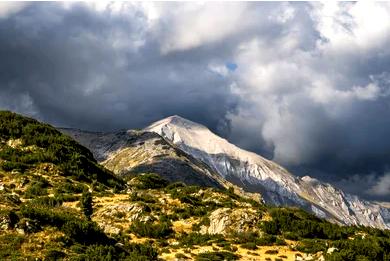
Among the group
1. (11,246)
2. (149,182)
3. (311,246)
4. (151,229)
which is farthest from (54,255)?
(149,182)

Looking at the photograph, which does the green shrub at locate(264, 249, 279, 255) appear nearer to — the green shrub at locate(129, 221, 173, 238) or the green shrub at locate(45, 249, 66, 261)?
the green shrub at locate(129, 221, 173, 238)

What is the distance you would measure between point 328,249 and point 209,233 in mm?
14995

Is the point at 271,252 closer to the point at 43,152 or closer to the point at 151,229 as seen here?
the point at 151,229

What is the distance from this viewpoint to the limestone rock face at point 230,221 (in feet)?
216

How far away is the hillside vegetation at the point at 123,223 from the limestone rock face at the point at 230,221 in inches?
5.1

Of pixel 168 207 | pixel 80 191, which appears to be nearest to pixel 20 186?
pixel 80 191

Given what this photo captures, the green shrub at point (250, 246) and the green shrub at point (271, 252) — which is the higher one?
the green shrub at point (250, 246)

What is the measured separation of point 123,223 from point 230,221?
43.5 ft

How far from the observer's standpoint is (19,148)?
9038 centimetres

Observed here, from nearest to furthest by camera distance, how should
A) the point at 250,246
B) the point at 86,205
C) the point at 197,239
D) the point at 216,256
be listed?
the point at 216,256 → the point at 250,246 → the point at 197,239 → the point at 86,205

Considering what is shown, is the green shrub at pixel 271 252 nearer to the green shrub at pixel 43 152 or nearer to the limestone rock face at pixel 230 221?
the limestone rock face at pixel 230 221

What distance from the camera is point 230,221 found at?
67062 millimetres

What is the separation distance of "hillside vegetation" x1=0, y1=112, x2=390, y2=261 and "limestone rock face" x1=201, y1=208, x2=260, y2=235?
5.1 inches

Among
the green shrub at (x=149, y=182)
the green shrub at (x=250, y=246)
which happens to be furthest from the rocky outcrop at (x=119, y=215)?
the green shrub at (x=149, y=182)
